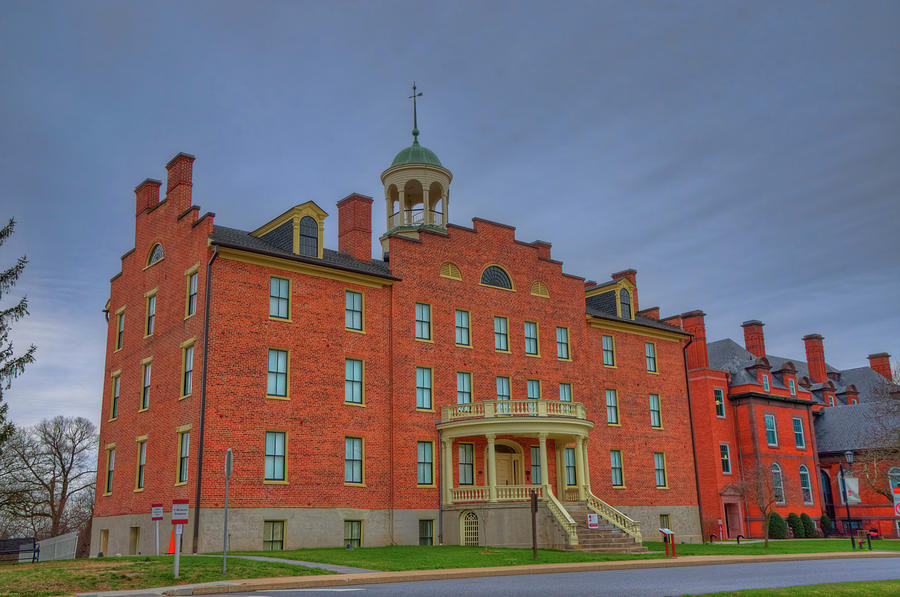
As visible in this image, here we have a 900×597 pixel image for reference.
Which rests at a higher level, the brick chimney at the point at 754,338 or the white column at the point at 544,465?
the brick chimney at the point at 754,338

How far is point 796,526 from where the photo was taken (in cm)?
5038

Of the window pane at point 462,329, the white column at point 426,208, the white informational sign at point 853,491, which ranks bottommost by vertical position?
the white informational sign at point 853,491

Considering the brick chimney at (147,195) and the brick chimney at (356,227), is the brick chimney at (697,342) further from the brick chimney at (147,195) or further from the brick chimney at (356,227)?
the brick chimney at (147,195)

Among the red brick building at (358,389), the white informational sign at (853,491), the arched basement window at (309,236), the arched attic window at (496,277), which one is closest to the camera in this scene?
the red brick building at (358,389)

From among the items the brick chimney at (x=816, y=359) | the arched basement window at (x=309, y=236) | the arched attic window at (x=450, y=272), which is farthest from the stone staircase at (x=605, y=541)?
the brick chimney at (x=816, y=359)

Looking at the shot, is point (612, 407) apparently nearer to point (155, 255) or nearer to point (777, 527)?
point (777, 527)

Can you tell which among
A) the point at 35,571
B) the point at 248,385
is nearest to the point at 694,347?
the point at 248,385

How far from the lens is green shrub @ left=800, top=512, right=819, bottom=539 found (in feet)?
167

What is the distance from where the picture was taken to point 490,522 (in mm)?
31906

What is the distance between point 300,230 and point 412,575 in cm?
1716

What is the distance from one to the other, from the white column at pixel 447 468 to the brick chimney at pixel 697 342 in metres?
24.3

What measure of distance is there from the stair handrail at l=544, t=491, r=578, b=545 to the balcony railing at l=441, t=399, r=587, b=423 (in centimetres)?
380

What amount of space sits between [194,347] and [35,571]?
1191cm

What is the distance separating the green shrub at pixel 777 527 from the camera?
1925 inches
